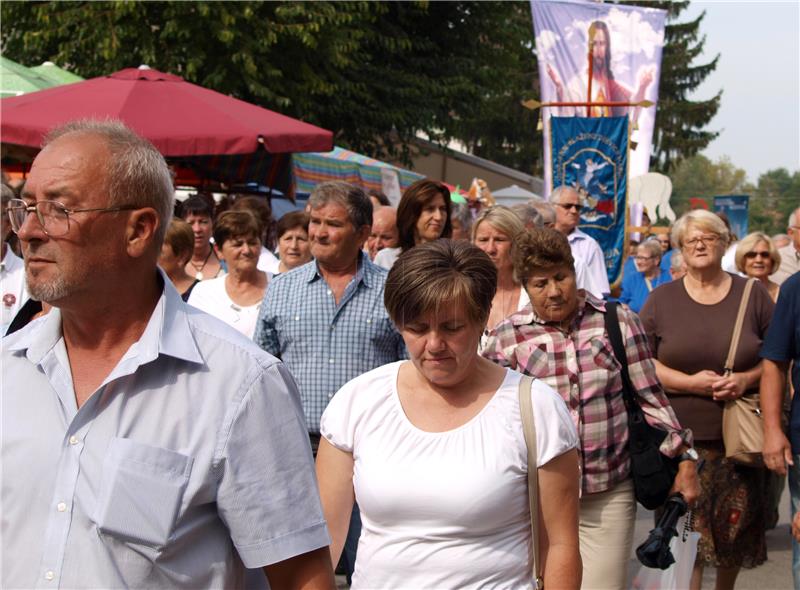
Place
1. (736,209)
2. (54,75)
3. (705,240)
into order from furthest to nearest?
1. (736,209)
2. (54,75)
3. (705,240)

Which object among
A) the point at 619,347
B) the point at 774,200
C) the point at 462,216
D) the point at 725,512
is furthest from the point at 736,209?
the point at 774,200

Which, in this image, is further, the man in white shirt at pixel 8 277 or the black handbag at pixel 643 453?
the man in white shirt at pixel 8 277

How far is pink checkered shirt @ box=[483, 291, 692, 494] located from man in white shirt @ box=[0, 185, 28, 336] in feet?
7.87

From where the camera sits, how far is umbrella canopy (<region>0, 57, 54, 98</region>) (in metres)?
12.3

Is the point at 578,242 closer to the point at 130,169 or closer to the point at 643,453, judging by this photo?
the point at 643,453

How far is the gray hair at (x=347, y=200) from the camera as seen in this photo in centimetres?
566

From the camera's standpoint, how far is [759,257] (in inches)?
343

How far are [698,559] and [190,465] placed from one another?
15.2 ft

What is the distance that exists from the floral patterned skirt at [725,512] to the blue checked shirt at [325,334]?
6.65 ft

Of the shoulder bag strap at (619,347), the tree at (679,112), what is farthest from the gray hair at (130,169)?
the tree at (679,112)

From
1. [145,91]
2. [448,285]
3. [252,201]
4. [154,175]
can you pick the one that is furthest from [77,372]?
[145,91]

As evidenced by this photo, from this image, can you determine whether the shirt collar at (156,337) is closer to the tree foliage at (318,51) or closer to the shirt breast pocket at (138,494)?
the shirt breast pocket at (138,494)

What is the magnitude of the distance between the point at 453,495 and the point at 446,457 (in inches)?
4.6

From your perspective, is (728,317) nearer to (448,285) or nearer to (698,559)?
(698,559)
